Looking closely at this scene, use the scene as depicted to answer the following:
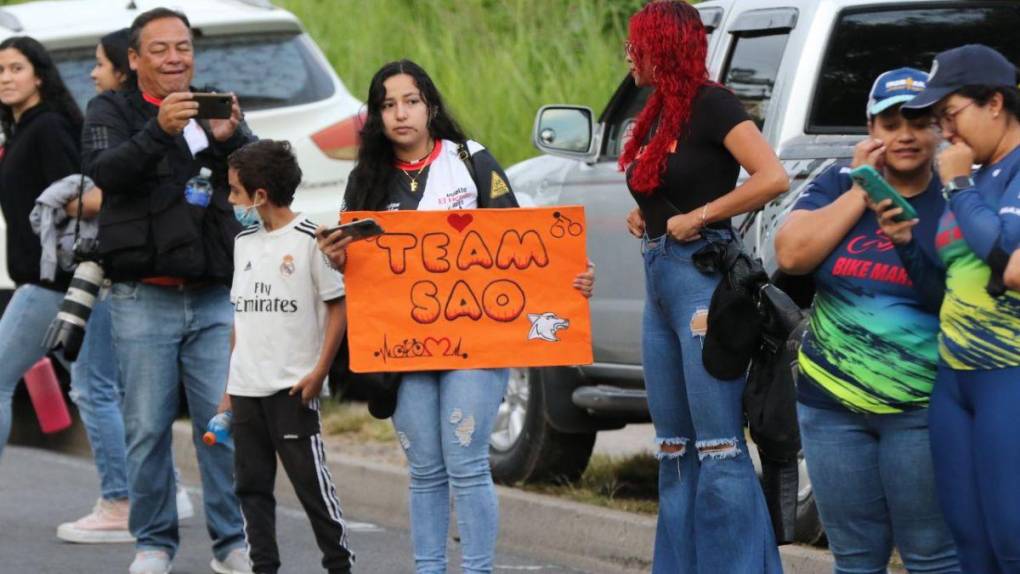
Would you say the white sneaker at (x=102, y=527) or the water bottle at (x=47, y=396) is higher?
the water bottle at (x=47, y=396)

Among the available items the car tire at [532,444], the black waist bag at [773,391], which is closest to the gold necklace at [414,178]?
the black waist bag at [773,391]

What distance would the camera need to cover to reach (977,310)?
4539 mm

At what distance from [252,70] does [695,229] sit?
18.7 feet

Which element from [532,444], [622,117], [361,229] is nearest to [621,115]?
[622,117]

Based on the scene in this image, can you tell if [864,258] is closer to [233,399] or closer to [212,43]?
[233,399]

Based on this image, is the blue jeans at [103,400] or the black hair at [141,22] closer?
the black hair at [141,22]

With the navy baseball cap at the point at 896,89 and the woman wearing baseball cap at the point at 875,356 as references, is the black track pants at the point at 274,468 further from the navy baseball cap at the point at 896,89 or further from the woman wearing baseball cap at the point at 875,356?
the navy baseball cap at the point at 896,89

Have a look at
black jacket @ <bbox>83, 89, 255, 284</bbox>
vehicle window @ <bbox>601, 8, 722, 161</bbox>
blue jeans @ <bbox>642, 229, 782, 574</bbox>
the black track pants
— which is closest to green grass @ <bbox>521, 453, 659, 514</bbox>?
vehicle window @ <bbox>601, 8, 722, 161</bbox>

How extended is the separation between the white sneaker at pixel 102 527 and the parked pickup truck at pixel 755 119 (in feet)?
5.65

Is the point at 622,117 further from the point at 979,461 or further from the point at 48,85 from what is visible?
the point at 979,461

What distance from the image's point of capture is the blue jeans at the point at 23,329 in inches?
306

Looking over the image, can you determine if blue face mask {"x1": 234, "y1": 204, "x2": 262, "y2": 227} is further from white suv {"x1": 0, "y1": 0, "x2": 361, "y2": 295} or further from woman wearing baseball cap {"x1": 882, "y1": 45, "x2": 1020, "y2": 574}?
white suv {"x1": 0, "y1": 0, "x2": 361, "y2": 295}

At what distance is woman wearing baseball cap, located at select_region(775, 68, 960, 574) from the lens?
479 cm

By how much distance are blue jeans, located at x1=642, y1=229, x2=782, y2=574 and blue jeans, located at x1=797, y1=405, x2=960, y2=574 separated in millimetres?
689
